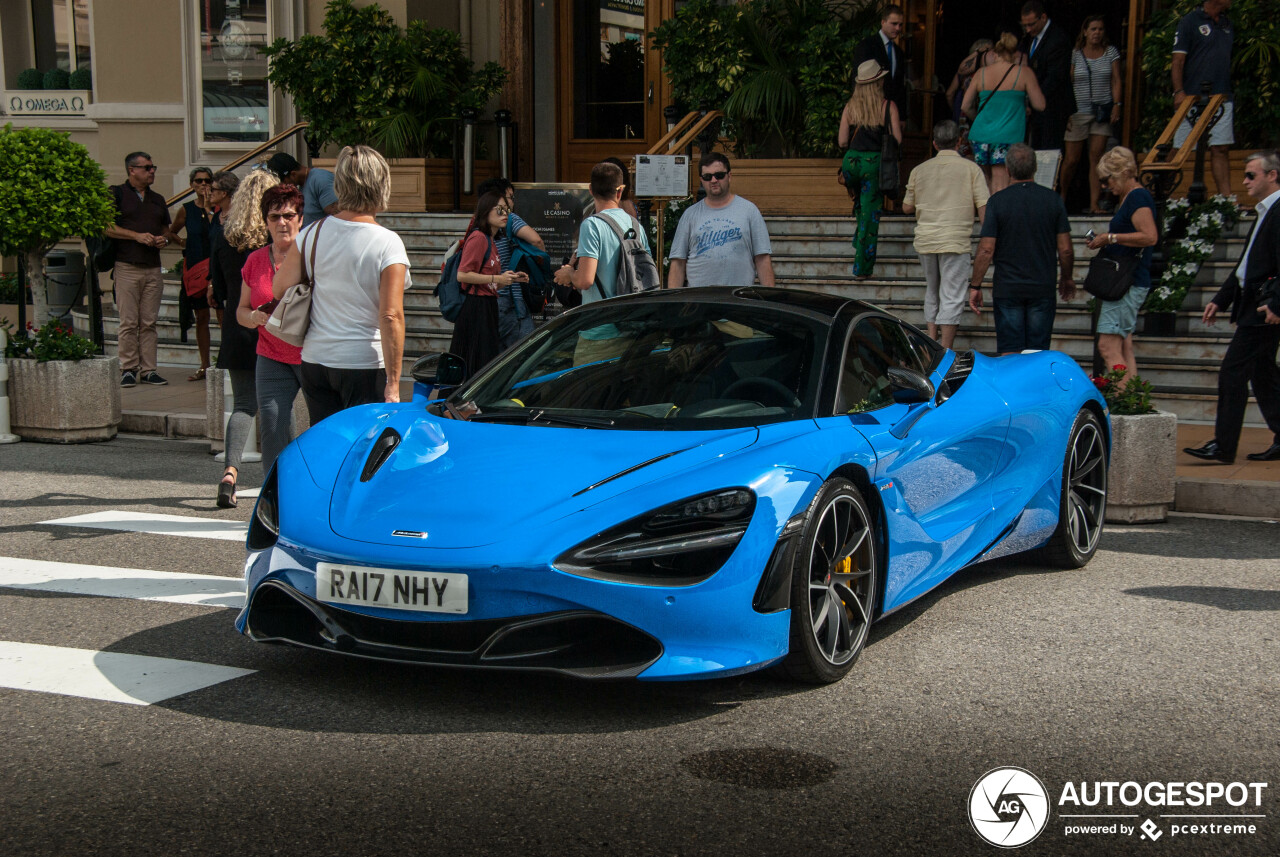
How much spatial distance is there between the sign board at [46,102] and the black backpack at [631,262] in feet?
50.7

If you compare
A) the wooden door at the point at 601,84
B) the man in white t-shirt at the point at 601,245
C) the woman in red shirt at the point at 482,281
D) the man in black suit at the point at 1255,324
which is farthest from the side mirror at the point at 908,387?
the wooden door at the point at 601,84

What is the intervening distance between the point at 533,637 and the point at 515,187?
34.2ft

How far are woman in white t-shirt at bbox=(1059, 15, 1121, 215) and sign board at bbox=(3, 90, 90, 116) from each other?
14327 mm

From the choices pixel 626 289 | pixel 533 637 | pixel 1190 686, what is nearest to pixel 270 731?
pixel 533 637

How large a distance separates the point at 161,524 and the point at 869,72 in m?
7.71

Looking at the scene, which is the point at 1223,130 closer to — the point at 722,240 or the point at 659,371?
the point at 722,240

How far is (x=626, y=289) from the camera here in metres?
8.05

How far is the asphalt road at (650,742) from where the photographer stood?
3459mm

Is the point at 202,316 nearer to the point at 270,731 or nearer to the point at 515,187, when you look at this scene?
the point at 515,187

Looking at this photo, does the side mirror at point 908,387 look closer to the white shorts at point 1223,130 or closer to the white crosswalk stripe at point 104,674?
the white crosswalk stripe at point 104,674

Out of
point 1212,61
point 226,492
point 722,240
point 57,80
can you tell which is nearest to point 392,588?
point 226,492

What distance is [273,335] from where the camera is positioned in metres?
6.88

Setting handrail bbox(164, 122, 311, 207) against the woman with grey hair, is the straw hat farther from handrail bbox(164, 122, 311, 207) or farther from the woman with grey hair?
handrail bbox(164, 122, 311, 207)

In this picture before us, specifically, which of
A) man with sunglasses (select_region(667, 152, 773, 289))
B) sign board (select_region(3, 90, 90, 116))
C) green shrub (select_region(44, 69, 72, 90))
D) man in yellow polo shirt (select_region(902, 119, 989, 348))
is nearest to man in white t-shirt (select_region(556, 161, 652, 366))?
man with sunglasses (select_region(667, 152, 773, 289))
